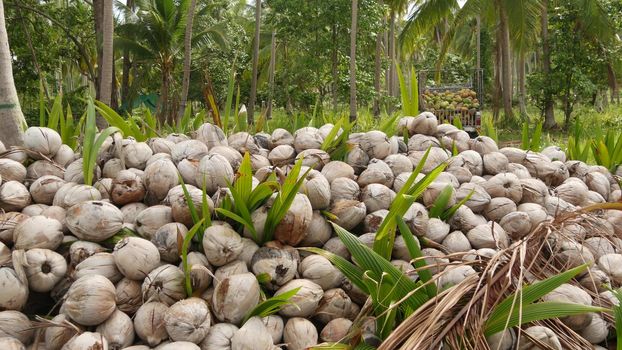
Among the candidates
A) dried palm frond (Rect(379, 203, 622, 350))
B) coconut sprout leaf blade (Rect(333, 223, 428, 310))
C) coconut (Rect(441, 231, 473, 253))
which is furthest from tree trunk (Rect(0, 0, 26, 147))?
dried palm frond (Rect(379, 203, 622, 350))

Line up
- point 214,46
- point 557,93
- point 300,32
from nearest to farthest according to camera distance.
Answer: point 300,32
point 557,93
point 214,46

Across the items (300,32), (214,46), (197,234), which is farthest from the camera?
(214,46)

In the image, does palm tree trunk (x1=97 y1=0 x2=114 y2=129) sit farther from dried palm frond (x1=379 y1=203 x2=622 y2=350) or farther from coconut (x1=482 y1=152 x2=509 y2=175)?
dried palm frond (x1=379 y1=203 x2=622 y2=350)

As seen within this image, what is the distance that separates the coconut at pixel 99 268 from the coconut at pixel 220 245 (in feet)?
0.77

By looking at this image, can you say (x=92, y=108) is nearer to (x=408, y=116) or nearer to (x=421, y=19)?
(x=408, y=116)

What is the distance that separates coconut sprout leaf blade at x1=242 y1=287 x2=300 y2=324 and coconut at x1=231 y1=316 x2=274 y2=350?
→ 29 millimetres

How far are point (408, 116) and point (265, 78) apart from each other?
1009 inches

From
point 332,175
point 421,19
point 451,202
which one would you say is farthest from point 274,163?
point 421,19

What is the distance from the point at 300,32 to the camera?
1465 cm

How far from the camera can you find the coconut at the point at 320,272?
4.83ft

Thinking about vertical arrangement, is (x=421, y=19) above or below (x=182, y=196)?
above

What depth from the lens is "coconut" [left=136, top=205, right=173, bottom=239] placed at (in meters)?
1.55

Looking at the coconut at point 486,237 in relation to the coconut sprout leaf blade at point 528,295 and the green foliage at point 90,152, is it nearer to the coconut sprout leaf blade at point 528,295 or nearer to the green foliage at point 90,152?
the coconut sprout leaf blade at point 528,295

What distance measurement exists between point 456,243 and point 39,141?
4.54 ft
